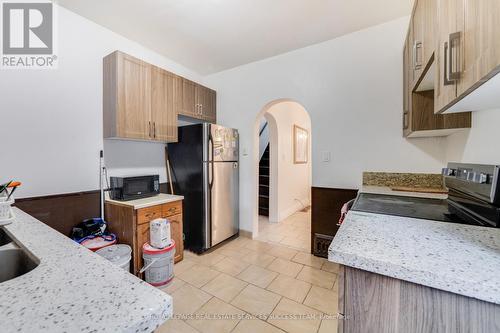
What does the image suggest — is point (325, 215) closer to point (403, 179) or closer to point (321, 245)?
point (321, 245)

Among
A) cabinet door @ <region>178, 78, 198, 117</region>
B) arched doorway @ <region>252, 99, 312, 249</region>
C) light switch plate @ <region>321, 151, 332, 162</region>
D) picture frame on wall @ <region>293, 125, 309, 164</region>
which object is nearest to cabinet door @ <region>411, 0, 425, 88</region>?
light switch plate @ <region>321, 151, 332, 162</region>

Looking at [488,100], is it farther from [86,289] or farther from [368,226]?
[86,289]

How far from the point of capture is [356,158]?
7.45ft

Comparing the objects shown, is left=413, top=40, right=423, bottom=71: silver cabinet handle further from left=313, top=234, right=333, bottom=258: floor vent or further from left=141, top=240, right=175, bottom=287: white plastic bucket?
left=141, top=240, right=175, bottom=287: white plastic bucket

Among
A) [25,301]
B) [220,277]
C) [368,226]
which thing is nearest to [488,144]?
[368,226]

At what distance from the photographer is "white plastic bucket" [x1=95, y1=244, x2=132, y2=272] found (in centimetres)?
166

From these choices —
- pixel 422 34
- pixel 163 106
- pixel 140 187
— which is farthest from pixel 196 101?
pixel 422 34

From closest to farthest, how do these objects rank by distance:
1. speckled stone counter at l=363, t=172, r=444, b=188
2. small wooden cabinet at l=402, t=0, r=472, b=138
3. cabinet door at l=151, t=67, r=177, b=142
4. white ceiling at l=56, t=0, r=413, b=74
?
small wooden cabinet at l=402, t=0, r=472, b=138 < white ceiling at l=56, t=0, r=413, b=74 < speckled stone counter at l=363, t=172, r=444, b=188 < cabinet door at l=151, t=67, r=177, b=142

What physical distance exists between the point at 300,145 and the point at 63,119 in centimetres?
401

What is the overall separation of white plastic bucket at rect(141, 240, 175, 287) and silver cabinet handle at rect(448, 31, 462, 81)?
222 cm

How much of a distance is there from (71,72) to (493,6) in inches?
110

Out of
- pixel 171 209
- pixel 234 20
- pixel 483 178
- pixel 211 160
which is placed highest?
pixel 234 20

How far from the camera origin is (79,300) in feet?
1.53

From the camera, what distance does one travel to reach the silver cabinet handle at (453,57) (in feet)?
2.37
